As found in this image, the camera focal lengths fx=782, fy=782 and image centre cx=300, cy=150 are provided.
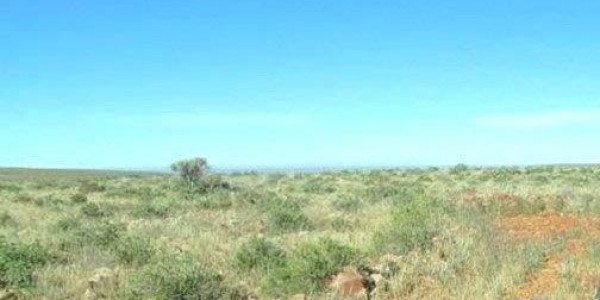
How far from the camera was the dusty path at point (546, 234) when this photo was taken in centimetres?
980

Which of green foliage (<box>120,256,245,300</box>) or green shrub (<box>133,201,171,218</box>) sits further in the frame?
green shrub (<box>133,201,171,218</box>)

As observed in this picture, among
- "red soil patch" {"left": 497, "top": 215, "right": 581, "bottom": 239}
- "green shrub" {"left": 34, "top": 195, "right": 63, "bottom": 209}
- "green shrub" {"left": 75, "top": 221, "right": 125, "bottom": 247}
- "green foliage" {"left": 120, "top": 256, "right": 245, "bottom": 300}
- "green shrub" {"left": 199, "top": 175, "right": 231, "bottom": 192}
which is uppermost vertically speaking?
"green shrub" {"left": 199, "top": 175, "right": 231, "bottom": 192}

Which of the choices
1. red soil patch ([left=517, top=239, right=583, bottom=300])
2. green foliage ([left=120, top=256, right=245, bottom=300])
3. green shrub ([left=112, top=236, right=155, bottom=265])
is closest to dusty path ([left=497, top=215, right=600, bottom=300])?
red soil patch ([left=517, top=239, right=583, bottom=300])

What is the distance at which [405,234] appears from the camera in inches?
531

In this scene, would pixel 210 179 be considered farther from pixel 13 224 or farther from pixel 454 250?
pixel 454 250

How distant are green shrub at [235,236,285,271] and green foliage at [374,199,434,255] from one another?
179cm

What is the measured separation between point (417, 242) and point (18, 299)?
20.9 ft

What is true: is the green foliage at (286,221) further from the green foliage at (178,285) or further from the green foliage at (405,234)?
the green foliage at (178,285)

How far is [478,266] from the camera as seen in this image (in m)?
11.2

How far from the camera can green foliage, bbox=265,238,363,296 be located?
10.6 m

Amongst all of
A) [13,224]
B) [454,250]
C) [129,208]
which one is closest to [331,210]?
[129,208]

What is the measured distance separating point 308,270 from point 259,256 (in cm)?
212

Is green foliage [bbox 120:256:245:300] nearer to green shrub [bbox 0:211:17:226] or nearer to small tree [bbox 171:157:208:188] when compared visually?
green shrub [bbox 0:211:17:226]

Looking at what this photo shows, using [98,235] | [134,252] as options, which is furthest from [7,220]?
[134,252]
